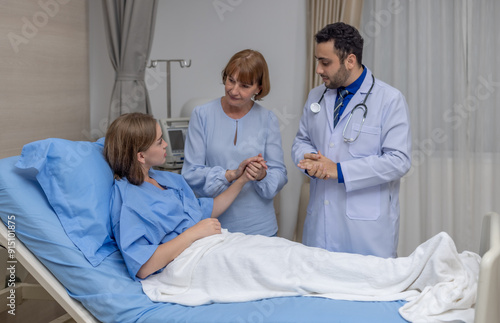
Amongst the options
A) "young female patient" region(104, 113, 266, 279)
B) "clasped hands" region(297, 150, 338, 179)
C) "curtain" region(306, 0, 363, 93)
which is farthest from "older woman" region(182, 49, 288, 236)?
"curtain" region(306, 0, 363, 93)

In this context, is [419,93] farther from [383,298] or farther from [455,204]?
[383,298]

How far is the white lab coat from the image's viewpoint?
212 centimetres

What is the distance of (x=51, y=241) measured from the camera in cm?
175

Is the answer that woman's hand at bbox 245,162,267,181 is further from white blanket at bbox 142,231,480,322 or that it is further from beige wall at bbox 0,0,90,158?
beige wall at bbox 0,0,90,158

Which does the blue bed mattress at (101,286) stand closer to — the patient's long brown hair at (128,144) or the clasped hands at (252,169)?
the patient's long brown hair at (128,144)

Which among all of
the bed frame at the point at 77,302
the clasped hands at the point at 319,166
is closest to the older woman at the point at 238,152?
the clasped hands at the point at 319,166

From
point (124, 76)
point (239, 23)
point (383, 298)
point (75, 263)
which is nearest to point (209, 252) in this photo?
point (75, 263)

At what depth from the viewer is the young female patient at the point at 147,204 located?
1826 mm

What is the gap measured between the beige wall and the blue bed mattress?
49.4 inches

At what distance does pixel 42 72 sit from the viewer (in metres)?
3.17

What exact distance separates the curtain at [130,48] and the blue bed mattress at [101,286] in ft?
5.41

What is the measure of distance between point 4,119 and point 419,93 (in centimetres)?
238

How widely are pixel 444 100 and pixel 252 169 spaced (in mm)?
1599

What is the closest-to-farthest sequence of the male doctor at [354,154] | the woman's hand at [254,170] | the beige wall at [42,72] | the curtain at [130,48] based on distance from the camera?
the male doctor at [354,154], the woman's hand at [254,170], the beige wall at [42,72], the curtain at [130,48]
